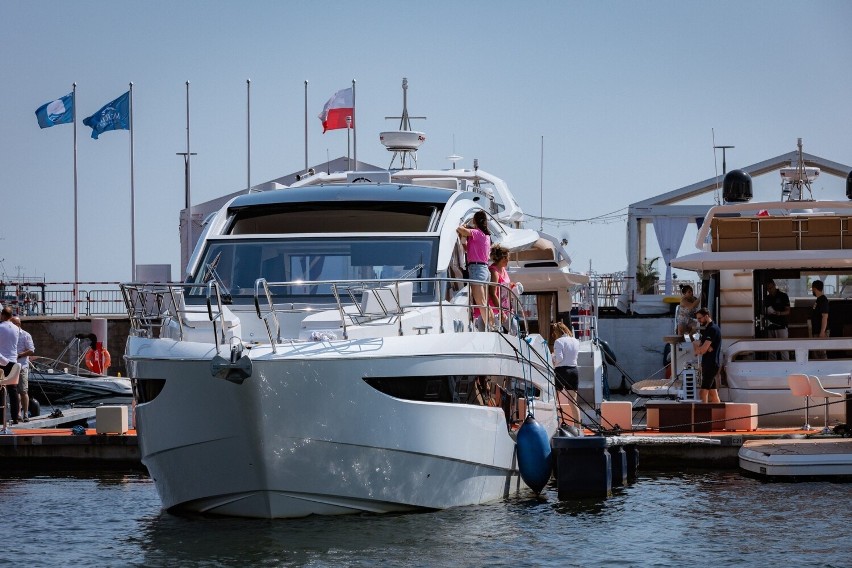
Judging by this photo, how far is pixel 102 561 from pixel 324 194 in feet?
18.3

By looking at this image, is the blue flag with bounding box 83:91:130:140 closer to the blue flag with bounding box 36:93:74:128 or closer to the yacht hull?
the blue flag with bounding box 36:93:74:128

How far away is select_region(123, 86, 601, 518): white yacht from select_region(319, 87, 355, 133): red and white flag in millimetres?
22508

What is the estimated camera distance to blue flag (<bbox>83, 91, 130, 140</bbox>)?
41.6 metres

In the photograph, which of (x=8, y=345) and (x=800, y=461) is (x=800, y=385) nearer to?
(x=800, y=461)

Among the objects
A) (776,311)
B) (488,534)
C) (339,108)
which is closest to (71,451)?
(488,534)

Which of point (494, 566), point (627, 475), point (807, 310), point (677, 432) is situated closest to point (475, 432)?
point (494, 566)

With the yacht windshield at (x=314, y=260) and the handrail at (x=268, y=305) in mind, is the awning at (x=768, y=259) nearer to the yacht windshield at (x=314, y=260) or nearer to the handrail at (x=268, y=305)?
the handrail at (x=268, y=305)

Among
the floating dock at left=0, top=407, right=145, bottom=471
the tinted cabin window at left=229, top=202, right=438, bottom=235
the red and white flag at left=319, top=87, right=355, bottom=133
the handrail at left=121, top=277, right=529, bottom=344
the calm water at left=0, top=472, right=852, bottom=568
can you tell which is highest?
the red and white flag at left=319, top=87, right=355, bottom=133

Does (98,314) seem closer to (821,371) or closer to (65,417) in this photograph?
(65,417)

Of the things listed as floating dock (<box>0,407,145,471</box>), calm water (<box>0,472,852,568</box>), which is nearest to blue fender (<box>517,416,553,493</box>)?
calm water (<box>0,472,852,568</box>)

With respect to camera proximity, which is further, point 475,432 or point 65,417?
point 65,417

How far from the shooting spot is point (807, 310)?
2503cm

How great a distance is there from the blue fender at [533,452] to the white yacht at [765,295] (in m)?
6.22

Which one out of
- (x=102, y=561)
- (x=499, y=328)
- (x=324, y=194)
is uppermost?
(x=324, y=194)
